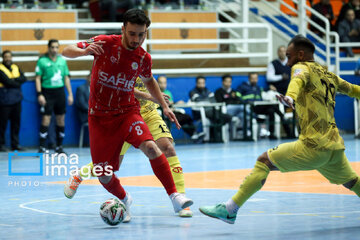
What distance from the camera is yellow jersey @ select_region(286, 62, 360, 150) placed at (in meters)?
6.29

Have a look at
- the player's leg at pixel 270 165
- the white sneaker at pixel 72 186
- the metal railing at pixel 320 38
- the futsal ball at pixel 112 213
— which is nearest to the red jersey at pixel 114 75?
the futsal ball at pixel 112 213

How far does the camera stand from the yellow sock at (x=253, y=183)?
20.5 feet

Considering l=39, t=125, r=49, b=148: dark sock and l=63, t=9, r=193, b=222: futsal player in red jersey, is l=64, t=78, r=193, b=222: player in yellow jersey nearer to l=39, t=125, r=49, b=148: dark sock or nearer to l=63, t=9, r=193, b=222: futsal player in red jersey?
l=63, t=9, r=193, b=222: futsal player in red jersey

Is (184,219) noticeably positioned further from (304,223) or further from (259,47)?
(259,47)

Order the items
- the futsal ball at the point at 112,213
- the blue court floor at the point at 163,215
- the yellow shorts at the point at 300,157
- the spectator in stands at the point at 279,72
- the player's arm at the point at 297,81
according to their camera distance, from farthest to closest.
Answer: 1. the spectator in stands at the point at 279,72
2. the futsal ball at the point at 112,213
3. the yellow shorts at the point at 300,157
4. the blue court floor at the point at 163,215
5. the player's arm at the point at 297,81

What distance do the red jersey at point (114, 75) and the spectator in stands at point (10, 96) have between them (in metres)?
9.49

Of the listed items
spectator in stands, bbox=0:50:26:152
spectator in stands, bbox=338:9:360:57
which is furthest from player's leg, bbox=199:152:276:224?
spectator in stands, bbox=338:9:360:57

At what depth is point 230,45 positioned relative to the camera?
68.9 feet

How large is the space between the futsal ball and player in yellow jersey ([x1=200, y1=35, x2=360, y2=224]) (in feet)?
2.52

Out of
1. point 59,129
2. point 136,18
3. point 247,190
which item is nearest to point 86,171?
point 136,18

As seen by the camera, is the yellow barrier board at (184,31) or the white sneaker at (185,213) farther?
the yellow barrier board at (184,31)

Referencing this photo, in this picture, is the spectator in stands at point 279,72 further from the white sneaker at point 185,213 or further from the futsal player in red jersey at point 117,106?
the futsal player in red jersey at point 117,106

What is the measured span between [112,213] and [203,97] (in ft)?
39.7

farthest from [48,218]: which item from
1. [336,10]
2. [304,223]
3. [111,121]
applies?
[336,10]
